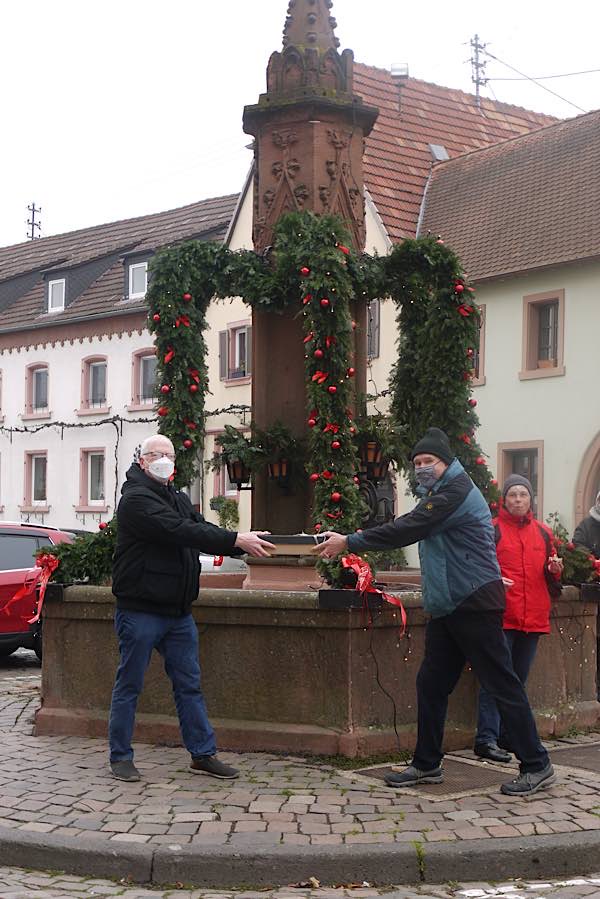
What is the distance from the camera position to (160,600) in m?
7.20

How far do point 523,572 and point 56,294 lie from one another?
34827mm

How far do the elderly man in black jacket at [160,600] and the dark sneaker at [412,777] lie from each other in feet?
2.91

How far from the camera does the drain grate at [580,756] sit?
765cm

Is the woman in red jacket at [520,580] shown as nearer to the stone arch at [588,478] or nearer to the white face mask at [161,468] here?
the white face mask at [161,468]

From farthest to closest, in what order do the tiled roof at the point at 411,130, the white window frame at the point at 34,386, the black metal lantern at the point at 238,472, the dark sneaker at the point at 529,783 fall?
the white window frame at the point at 34,386, the tiled roof at the point at 411,130, the black metal lantern at the point at 238,472, the dark sneaker at the point at 529,783

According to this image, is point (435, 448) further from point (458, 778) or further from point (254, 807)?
point (254, 807)

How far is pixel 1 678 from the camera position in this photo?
1298 centimetres

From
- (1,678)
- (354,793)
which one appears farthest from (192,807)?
(1,678)

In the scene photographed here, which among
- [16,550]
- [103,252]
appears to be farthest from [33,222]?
[16,550]

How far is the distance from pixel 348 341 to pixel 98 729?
10.7 ft

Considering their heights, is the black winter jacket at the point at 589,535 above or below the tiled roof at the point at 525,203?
below

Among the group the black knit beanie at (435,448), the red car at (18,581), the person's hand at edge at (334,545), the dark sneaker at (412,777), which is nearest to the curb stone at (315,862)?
the dark sneaker at (412,777)

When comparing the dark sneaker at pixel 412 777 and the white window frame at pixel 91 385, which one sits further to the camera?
the white window frame at pixel 91 385

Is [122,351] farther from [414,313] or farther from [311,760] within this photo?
[311,760]
